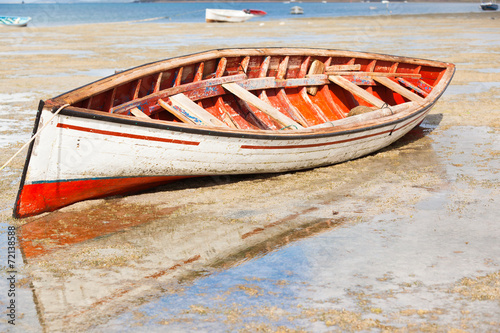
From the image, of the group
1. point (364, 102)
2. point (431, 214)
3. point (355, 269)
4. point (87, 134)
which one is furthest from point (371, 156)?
point (87, 134)

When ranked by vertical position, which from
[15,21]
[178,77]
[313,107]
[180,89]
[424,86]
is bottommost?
[15,21]

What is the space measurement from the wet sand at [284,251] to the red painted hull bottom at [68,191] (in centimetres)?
11

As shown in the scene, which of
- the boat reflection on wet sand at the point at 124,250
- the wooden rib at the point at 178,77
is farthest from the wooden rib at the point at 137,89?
the boat reflection on wet sand at the point at 124,250

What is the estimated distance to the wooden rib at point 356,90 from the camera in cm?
876

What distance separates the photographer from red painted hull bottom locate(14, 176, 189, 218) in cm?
543

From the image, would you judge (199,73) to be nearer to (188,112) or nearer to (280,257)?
(188,112)

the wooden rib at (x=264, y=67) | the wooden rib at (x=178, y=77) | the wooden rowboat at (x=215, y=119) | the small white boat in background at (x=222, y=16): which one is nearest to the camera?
the wooden rowboat at (x=215, y=119)

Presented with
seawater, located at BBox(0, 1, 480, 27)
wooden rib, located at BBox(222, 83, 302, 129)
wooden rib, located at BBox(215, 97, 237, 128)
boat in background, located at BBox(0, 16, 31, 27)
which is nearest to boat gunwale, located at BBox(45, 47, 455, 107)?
wooden rib, located at BBox(222, 83, 302, 129)

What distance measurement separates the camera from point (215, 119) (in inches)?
264

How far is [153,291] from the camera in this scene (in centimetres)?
416

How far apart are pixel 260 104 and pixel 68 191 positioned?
2959 millimetres

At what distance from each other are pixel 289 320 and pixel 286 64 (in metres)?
6.13

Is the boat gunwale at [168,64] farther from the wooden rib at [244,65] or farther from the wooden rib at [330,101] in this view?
the wooden rib at [330,101]

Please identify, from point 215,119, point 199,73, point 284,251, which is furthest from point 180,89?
point 284,251
